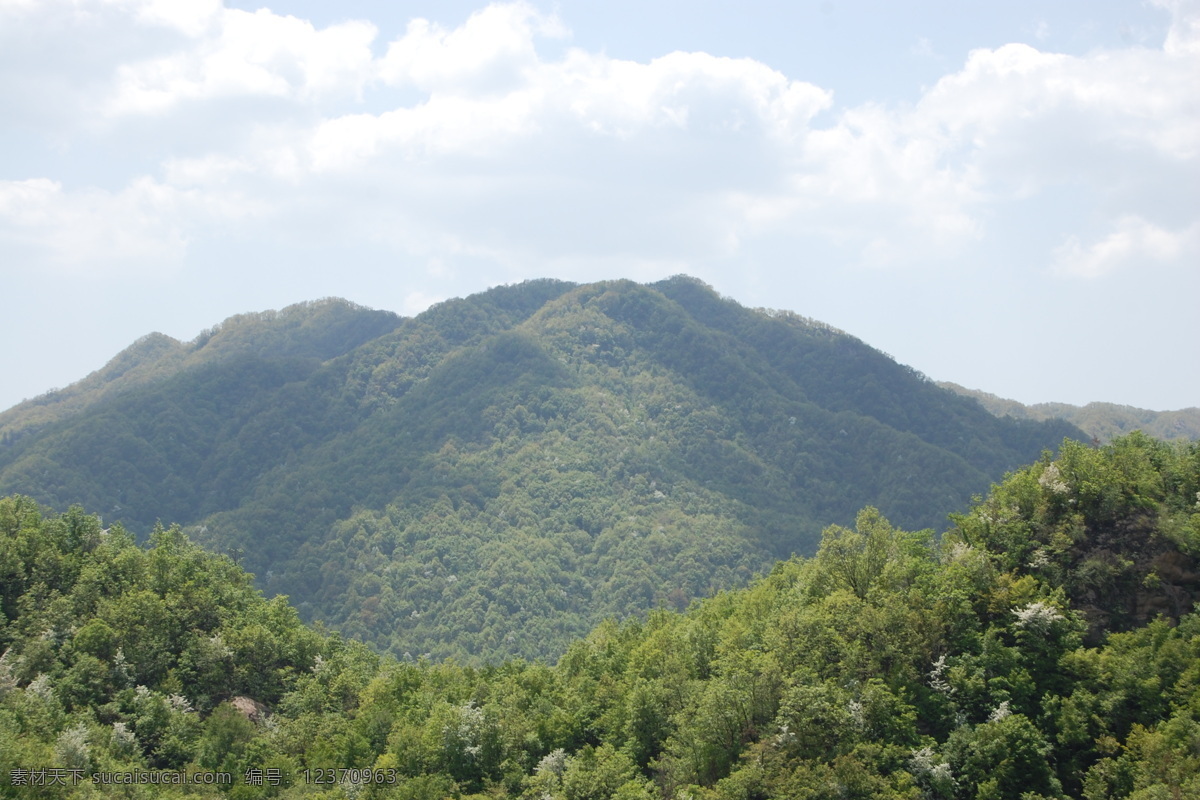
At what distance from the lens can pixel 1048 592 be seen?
6344 centimetres

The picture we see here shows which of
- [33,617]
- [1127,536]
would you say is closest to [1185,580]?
[1127,536]

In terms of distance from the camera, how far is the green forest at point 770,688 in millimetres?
55188

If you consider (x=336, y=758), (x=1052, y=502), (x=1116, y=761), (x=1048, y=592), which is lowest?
(x=336, y=758)

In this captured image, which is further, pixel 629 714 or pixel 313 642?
pixel 313 642

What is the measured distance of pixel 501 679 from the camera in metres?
82.1

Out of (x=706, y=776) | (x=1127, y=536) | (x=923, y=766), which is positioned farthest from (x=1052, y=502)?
(x=706, y=776)

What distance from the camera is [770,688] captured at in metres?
Result: 60.2

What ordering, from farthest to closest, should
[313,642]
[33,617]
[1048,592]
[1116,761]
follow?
[313,642] < [33,617] < [1048,592] < [1116,761]

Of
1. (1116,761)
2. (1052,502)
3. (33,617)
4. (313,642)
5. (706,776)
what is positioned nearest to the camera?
(1116,761)

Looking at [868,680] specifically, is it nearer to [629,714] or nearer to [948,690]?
[948,690]

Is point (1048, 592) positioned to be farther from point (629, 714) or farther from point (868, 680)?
point (629, 714)

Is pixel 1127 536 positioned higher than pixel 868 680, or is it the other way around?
pixel 1127 536

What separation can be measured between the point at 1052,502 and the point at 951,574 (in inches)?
379

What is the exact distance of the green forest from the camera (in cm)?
5519
